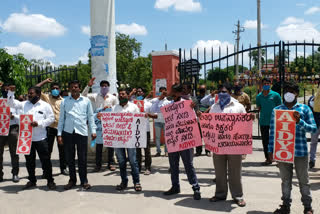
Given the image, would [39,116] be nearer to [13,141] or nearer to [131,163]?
[13,141]

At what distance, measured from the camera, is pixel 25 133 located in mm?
5961

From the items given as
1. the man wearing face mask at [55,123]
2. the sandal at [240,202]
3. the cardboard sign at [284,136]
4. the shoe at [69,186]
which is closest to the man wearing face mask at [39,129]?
the shoe at [69,186]

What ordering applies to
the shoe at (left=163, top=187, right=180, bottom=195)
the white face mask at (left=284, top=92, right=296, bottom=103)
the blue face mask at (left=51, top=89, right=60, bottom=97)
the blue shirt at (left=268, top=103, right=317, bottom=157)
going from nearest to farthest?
the blue shirt at (left=268, top=103, right=317, bottom=157), the white face mask at (left=284, top=92, right=296, bottom=103), the shoe at (left=163, top=187, right=180, bottom=195), the blue face mask at (left=51, top=89, right=60, bottom=97)

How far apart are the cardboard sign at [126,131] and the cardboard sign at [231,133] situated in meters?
1.41

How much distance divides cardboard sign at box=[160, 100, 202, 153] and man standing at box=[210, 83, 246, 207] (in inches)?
17.2

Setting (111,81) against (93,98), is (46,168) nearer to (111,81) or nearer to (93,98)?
(93,98)

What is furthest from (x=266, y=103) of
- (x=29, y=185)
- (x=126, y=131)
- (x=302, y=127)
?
(x=29, y=185)

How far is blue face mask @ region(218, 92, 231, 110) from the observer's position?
4848 mm

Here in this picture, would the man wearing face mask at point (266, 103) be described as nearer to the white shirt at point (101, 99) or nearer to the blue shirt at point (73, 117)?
the white shirt at point (101, 99)

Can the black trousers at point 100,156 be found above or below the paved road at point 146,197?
above

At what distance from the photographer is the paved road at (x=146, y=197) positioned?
4.70 meters

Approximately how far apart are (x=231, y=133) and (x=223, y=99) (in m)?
0.54

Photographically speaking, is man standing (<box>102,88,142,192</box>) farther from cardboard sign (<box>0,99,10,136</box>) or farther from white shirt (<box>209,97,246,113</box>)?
cardboard sign (<box>0,99,10,136</box>)

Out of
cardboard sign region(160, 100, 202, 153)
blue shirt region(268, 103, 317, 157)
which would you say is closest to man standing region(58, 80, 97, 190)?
cardboard sign region(160, 100, 202, 153)
